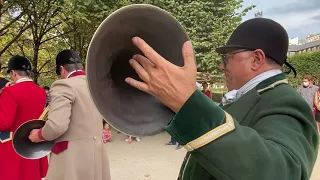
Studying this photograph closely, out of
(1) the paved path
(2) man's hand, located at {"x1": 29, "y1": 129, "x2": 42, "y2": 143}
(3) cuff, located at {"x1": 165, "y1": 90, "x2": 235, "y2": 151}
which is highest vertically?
(3) cuff, located at {"x1": 165, "y1": 90, "x2": 235, "y2": 151}

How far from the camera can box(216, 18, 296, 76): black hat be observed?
1.56 metres

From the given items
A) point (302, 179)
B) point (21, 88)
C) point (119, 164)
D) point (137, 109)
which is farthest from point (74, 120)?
point (119, 164)

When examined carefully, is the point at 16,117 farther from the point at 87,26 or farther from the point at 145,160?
the point at 87,26

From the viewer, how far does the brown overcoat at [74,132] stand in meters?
3.36

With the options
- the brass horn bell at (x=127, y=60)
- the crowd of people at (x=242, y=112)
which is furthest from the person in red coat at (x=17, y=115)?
the brass horn bell at (x=127, y=60)

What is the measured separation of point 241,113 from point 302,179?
15.3 inches

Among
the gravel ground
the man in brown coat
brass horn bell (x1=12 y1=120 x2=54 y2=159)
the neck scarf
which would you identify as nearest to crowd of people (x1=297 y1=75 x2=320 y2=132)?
the gravel ground

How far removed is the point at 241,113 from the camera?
1513mm

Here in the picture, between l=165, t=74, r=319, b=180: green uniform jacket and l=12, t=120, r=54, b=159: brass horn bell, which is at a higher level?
l=165, t=74, r=319, b=180: green uniform jacket

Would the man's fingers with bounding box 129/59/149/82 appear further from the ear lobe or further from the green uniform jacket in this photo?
the ear lobe

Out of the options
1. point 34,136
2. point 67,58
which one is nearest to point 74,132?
point 34,136

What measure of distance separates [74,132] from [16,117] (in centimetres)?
83

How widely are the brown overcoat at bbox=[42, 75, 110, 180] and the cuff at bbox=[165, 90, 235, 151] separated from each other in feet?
8.06

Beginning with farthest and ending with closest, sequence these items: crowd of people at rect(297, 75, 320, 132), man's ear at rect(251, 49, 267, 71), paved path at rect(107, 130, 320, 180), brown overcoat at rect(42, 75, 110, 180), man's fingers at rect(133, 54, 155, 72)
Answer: crowd of people at rect(297, 75, 320, 132) → paved path at rect(107, 130, 320, 180) → brown overcoat at rect(42, 75, 110, 180) → man's ear at rect(251, 49, 267, 71) → man's fingers at rect(133, 54, 155, 72)
